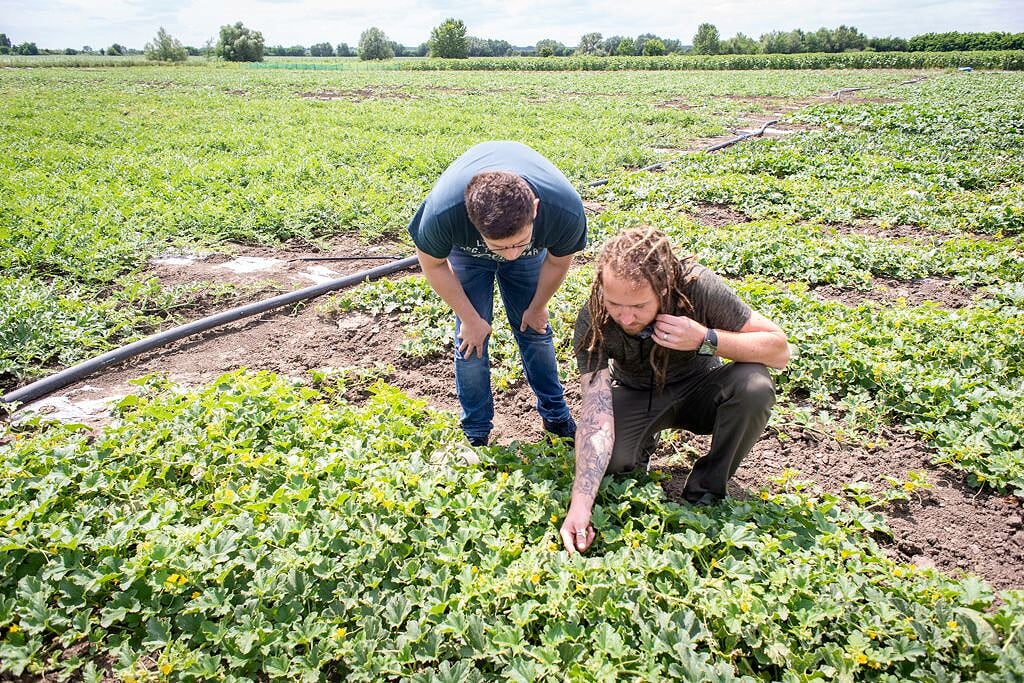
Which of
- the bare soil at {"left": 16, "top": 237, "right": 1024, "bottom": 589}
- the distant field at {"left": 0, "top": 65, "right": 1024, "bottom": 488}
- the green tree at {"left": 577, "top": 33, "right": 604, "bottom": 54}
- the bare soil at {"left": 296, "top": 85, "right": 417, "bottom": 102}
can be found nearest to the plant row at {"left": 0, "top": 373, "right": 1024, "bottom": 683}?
the bare soil at {"left": 16, "top": 237, "right": 1024, "bottom": 589}

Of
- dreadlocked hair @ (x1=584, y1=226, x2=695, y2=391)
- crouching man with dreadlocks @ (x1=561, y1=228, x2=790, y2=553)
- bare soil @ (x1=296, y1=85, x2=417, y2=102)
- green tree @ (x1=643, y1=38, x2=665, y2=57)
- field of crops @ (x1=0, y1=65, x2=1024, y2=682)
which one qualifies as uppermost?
green tree @ (x1=643, y1=38, x2=665, y2=57)

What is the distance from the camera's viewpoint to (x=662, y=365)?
2.89 meters

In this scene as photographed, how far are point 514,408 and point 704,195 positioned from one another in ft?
17.7

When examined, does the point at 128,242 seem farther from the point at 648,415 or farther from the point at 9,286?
the point at 648,415

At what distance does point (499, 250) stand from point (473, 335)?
28.5 inches

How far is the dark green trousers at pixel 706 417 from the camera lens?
2.71m

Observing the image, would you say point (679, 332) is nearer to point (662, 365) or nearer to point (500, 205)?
point (662, 365)

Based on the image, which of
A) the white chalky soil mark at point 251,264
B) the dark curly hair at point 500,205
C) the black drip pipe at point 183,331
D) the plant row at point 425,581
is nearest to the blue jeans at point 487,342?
the plant row at point 425,581

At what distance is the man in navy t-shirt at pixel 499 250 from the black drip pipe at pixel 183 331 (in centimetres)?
256

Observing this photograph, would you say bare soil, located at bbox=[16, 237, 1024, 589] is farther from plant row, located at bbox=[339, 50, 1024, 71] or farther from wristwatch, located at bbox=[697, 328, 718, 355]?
plant row, located at bbox=[339, 50, 1024, 71]

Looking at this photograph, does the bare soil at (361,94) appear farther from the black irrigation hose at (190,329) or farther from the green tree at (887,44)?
the green tree at (887,44)

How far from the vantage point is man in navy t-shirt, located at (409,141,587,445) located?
7.82 ft

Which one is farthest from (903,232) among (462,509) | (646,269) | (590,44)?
(590,44)

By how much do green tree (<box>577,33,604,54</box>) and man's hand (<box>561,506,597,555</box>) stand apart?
8626 cm
